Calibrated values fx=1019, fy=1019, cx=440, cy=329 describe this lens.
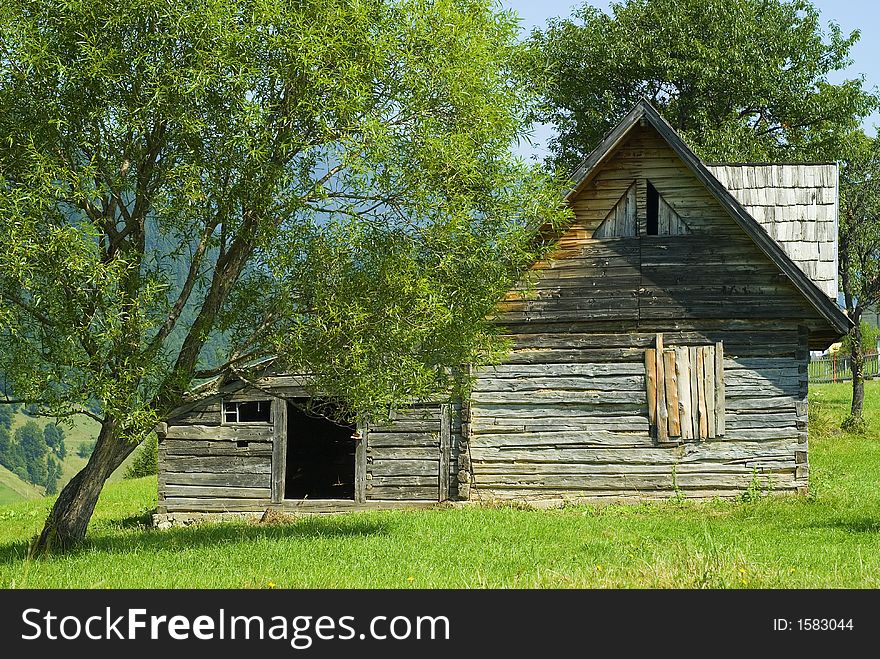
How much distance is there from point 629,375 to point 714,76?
1891 cm

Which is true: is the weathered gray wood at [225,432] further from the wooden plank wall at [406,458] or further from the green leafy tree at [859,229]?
the green leafy tree at [859,229]

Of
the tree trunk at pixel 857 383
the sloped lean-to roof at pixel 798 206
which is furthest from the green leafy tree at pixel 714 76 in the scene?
the sloped lean-to roof at pixel 798 206

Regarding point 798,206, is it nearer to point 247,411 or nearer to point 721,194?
point 721,194

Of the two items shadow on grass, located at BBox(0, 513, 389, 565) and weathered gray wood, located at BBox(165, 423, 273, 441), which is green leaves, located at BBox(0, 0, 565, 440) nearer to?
shadow on grass, located at BBox(0, 513, 389, 565)

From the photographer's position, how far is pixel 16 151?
12.8 meters

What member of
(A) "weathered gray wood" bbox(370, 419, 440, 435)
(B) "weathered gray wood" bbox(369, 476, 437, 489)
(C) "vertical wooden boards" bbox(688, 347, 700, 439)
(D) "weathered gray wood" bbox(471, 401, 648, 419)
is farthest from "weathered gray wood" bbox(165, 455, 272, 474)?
(C) "vertical wooden boards" bbox(688, 347, 700, 439)

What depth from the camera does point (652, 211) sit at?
19.3m

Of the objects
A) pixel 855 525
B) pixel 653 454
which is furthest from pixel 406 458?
pixel 855 525

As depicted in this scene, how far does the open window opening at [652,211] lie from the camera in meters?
19.1

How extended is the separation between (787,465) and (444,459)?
6.29m

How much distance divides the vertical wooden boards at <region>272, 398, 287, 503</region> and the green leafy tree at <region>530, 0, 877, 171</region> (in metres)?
18.7

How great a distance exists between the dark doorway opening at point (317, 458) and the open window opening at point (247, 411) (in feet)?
9.86

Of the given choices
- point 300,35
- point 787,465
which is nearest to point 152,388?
point 300,35

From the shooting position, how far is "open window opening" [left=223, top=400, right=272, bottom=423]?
795 inches
